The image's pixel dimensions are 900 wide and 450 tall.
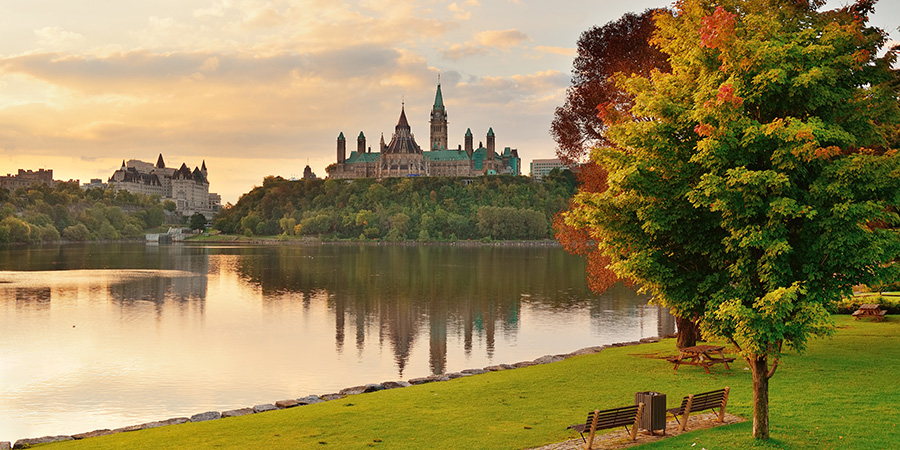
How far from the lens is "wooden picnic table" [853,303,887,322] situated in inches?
1147

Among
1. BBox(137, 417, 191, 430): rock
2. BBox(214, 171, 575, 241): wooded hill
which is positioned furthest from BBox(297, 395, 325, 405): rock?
BBox(214, 171, 575, 241): wooded hill

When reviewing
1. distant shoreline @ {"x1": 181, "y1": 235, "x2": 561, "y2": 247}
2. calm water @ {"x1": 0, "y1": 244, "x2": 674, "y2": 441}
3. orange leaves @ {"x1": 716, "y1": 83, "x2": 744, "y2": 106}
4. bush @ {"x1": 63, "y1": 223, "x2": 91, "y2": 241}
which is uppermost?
orange leaves @ {"x1": 716, "y1": 83, "x2": 744, "y2": 106}

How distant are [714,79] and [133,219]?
206 meters

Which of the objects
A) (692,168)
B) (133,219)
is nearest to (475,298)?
(692,168)

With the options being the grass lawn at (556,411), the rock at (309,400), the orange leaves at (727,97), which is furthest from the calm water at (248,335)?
the orange leaves at (727,97)

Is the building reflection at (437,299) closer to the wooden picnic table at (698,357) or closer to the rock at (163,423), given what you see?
the wooden picnic table at (698,357)

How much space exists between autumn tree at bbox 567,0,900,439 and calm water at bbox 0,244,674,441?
45.4ft

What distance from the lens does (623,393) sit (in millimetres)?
17047

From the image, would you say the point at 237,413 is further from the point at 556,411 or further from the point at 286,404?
the point at 556,411

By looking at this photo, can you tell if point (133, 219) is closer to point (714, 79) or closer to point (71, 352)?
point (71, 352)

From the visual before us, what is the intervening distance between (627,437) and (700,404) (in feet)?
5.44

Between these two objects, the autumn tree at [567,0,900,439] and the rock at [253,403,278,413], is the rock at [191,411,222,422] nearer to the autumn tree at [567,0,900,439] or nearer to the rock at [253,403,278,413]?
the rock at [253,403,278,413]

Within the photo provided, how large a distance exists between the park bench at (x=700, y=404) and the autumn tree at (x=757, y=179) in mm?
1150

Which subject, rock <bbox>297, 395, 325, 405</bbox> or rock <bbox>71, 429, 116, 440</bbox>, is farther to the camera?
rock <bbox>297, 395, 325, 405</bbox>
